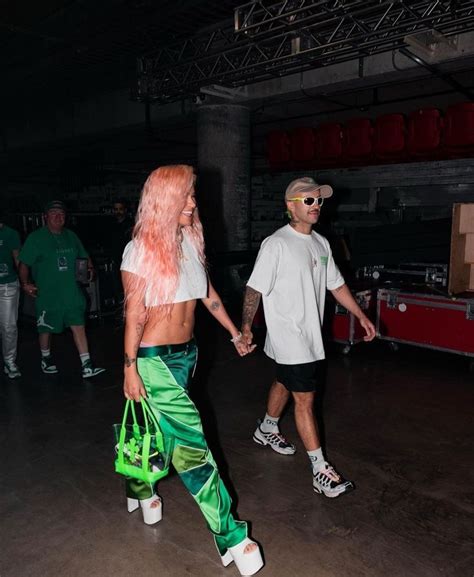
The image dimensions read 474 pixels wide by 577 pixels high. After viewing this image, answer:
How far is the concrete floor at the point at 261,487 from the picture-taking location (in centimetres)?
233

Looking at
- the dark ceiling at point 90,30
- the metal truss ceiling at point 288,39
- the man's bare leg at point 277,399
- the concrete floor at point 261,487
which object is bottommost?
the concrete floor at point 261,487

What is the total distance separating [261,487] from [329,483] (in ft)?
1.45

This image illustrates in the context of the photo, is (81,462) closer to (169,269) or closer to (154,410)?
(154,410)

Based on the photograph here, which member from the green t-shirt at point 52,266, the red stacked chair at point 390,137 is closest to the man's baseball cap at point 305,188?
the green t-shirt at point 52,266

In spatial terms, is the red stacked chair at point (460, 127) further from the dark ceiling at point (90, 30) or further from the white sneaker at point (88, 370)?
the white sneaker at point (88, 370)

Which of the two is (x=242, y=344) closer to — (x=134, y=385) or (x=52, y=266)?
(x=134, y=385)

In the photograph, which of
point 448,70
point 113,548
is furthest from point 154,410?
point 448,70

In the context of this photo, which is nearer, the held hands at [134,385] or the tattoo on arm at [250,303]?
the held hands at [134,385]

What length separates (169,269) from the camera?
84.6 inches

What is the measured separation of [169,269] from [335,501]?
70.2 inches

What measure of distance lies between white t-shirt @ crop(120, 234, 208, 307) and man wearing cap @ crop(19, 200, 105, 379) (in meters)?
A: 2.92

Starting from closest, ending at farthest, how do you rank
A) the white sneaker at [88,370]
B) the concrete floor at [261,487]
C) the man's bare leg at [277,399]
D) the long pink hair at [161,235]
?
the long pink hair at [161,235]
the concrete floor at [261,487]
the man's bare leg at [277,399]
the white sneaker at [88,370]

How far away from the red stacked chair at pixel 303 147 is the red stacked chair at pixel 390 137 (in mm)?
1346

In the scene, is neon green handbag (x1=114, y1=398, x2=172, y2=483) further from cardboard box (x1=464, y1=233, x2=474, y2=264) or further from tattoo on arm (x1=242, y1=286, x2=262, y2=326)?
cardboard box (x1=464, y1=233, x2=474, y2=264)
